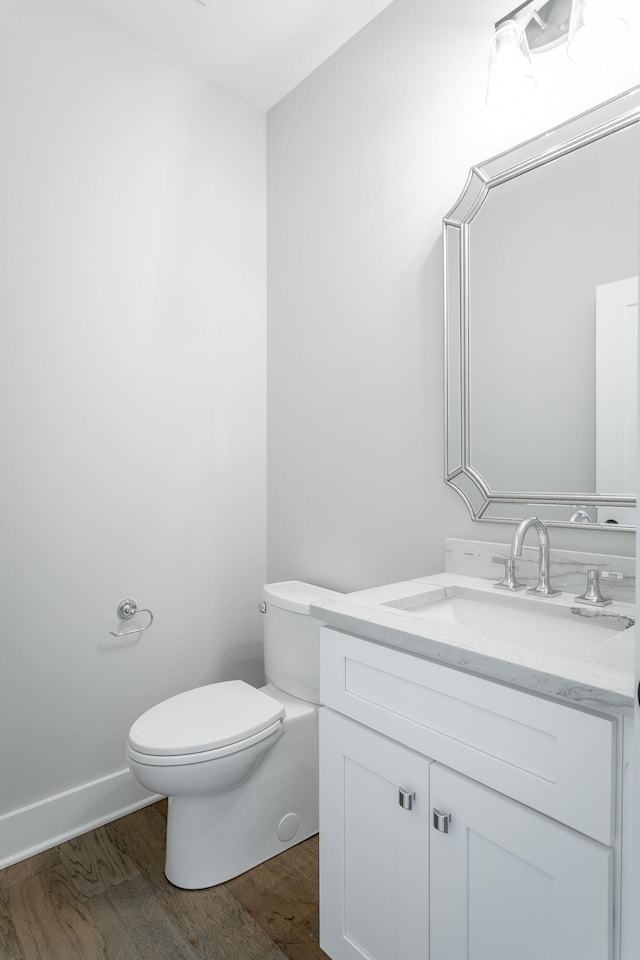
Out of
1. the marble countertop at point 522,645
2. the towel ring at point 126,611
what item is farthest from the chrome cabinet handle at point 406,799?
the towel ring at point 126,611

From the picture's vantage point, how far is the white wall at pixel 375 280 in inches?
61.9

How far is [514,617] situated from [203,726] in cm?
89

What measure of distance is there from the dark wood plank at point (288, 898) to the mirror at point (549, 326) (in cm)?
115

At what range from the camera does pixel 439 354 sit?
1.67 metres

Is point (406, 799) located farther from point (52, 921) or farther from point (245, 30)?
point (245, 30)

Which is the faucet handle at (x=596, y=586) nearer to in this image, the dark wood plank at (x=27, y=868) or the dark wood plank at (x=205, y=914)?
the dark wood plank at (x=205, y=914)

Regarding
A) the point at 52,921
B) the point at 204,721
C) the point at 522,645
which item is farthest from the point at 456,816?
the point at 52,921

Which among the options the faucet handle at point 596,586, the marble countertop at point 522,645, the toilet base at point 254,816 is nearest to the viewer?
the marble countertop at point 522,645

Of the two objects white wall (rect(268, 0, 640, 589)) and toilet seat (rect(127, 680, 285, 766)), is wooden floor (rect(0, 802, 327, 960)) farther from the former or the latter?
white wall (rect(268, 0, 640, 589))

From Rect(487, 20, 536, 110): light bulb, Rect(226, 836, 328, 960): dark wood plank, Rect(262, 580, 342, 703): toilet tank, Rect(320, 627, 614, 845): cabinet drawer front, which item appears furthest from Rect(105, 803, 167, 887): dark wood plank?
Rect(487, 20, 536, 110): light bulb

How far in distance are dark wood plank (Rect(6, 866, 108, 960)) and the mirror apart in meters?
1.48

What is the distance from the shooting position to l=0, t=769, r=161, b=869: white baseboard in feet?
5.57

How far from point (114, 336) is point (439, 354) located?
3.58ft

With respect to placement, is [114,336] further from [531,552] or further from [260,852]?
[260,852]
